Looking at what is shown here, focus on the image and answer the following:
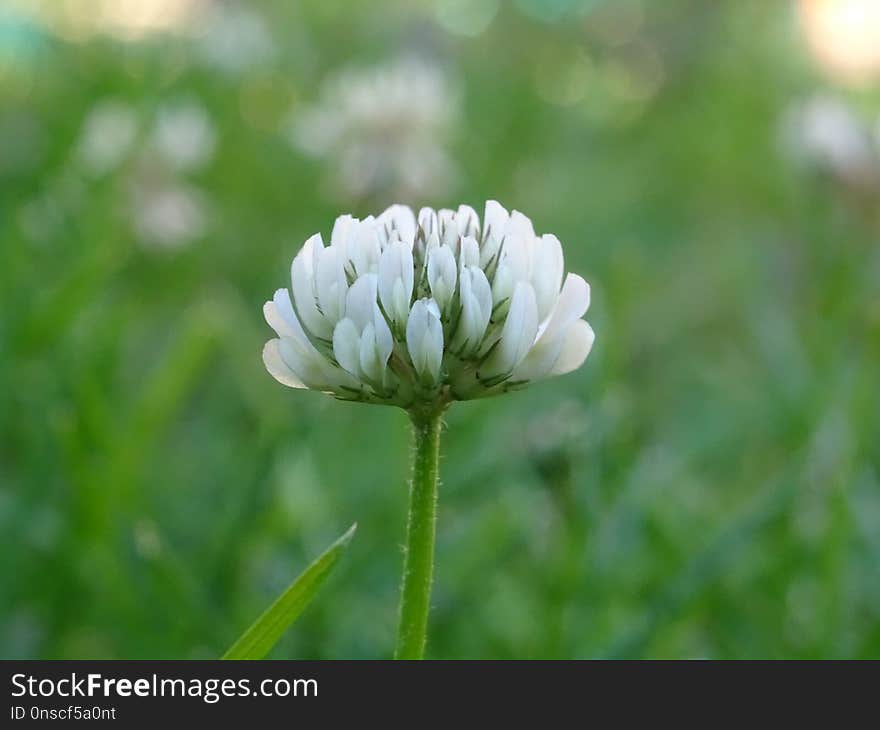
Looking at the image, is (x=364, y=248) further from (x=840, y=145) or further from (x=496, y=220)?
(x=840, y=145)

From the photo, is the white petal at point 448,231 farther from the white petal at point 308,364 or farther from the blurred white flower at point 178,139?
the blurred white flower at point 178,139

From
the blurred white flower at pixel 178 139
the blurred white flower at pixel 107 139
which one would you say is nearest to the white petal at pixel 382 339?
the blurred white flower at pixel 107 139

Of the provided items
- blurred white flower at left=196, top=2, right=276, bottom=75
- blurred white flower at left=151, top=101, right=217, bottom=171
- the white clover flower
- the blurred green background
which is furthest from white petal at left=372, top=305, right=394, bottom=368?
blurred white flower at left=196, top=2, right=276, bottom=75

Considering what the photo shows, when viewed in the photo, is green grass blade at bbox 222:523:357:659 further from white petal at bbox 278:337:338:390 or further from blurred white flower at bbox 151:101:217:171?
blurred white flower at bbox 151:101:217:171

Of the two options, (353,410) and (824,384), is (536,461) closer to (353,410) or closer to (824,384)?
(824,384)

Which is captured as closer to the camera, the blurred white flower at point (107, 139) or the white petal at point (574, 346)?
the white petal at point (574, 346)
